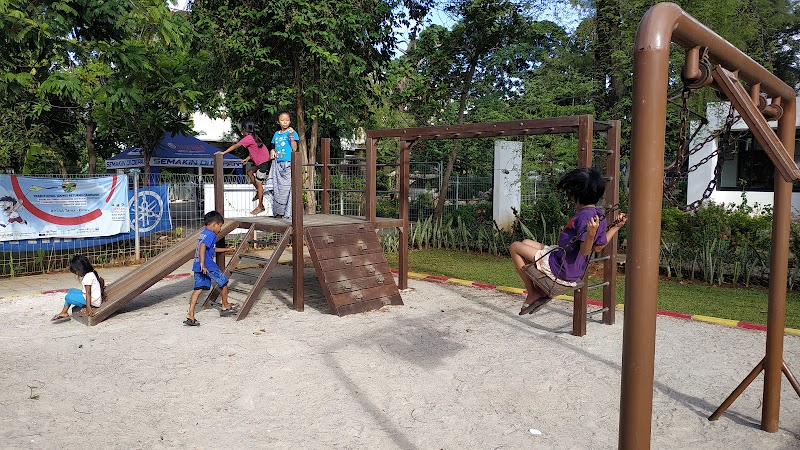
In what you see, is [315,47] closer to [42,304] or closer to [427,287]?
[427,287]

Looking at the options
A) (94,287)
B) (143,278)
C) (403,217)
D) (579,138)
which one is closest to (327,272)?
(403,217)

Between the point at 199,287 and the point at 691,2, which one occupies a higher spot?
the point at 691,2

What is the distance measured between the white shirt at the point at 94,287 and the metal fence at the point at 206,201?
296cm

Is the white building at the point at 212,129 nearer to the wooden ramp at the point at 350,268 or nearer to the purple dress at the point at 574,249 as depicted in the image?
the wooden ramp at the point at 350,268

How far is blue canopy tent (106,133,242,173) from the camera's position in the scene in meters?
17.1

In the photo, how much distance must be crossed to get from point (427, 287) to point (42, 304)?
5149 mm

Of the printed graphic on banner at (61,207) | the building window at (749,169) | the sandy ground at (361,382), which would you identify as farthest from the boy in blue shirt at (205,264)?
the building window at (749,169)

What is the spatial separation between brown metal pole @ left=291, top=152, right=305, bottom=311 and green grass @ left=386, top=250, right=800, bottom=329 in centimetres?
327

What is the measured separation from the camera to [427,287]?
8.89 meters

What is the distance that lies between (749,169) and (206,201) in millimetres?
14703

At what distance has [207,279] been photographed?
6719 millimetres

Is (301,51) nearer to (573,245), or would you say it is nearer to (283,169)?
(283,169)

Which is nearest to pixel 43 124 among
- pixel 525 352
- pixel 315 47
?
pixel 315 47

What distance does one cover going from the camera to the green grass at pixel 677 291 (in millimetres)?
7277
